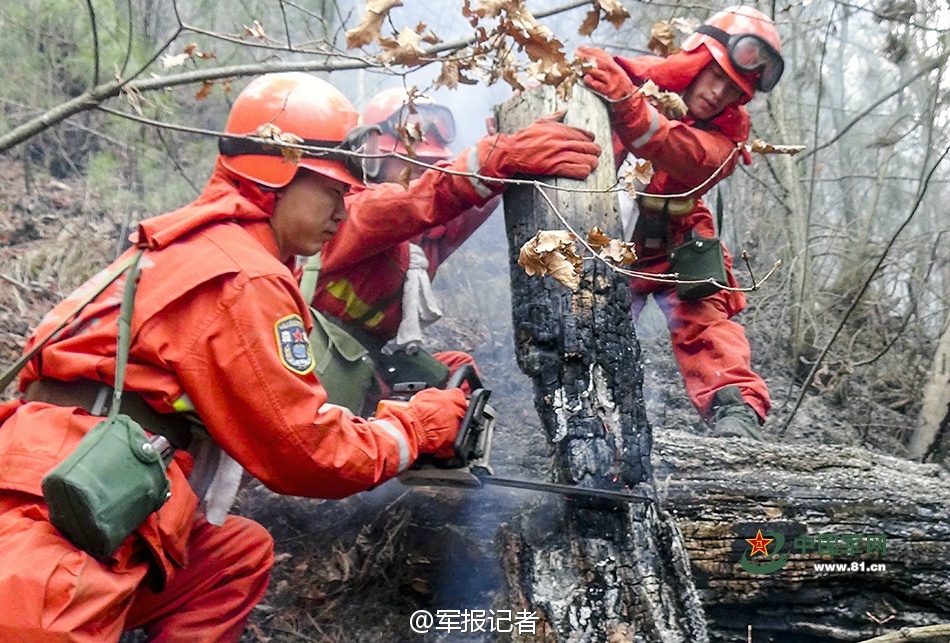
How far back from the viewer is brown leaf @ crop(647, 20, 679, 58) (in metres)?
2.46

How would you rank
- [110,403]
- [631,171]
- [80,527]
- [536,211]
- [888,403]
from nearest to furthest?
[80,527], [110,403], [631,171], [536,211], [888,403]

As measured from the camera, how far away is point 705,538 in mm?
2746

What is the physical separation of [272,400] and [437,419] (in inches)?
24.5

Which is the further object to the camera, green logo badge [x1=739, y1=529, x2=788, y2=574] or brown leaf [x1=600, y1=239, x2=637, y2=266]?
green logo badge [x1=739, y1=529, x2=788, y2=574]

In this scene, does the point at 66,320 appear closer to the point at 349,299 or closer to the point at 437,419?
the point at 437,419

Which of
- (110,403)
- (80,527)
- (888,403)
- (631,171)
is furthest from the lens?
(888,403)

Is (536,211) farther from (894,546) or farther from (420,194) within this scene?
(894,546)

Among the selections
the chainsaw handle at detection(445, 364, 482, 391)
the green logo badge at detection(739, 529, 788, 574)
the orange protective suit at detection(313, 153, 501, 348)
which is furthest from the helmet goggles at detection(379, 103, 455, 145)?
the green logo badge at detection(739, 529, 788, 574)

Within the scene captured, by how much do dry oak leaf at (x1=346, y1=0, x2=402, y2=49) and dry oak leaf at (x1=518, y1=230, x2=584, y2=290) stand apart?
76cm

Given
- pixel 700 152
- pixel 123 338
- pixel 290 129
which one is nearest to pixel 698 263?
pixel 700 152

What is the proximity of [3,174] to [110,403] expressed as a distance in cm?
481

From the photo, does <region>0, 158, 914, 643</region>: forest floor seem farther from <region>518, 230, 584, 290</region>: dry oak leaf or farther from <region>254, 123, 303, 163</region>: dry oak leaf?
<region>254, 123, 303, 163</region>: dry oak leaf

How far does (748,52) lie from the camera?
379cm

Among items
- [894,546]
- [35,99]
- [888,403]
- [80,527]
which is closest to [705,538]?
[894,546]
